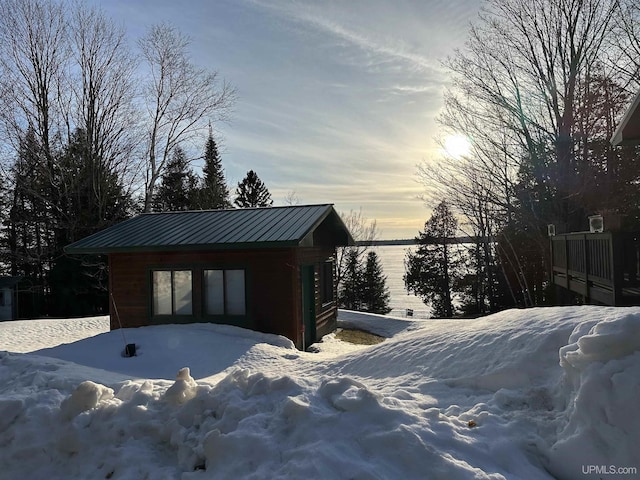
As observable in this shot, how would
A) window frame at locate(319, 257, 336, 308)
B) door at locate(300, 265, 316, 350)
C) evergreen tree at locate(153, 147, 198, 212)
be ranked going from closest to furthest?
door at locate(300, 265, 316, 350) → window frame at locate(319, 257, 336, 308) → evergreen tree at locate(153, 147, 198, 212)

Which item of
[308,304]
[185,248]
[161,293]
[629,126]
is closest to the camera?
[629,126]

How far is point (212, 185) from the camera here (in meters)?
31.2

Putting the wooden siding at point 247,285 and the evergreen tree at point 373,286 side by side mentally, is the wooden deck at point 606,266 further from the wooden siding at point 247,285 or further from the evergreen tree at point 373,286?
the evergreen tree at point 373,286

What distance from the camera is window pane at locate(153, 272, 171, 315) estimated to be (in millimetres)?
10555

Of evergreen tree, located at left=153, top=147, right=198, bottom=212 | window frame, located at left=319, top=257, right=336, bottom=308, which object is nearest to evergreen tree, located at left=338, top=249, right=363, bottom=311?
evergreen tree, located at left=153, top=147, right=198, bottom=212

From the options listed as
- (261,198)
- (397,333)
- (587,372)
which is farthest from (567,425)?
(261,198)

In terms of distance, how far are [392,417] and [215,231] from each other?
8345 millimetres

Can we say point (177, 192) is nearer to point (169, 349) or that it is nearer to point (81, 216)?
point (81, 216)

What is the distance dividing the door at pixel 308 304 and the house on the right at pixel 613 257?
636 cm

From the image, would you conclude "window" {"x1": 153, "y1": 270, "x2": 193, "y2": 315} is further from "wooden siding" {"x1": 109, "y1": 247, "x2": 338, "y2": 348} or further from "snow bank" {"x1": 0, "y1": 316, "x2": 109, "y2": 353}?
"snow bank" {"x1": 0, "y1": 316, "x2": 109, "y2": 353}

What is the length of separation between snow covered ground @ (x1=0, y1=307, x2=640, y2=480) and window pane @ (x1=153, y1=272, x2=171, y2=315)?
5.56m

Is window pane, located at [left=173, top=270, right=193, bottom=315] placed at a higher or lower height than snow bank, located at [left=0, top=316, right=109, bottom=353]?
higher

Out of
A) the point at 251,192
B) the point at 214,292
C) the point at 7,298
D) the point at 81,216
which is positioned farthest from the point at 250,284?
the point at 251,192

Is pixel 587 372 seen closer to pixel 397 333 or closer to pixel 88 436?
pixel 88 436
